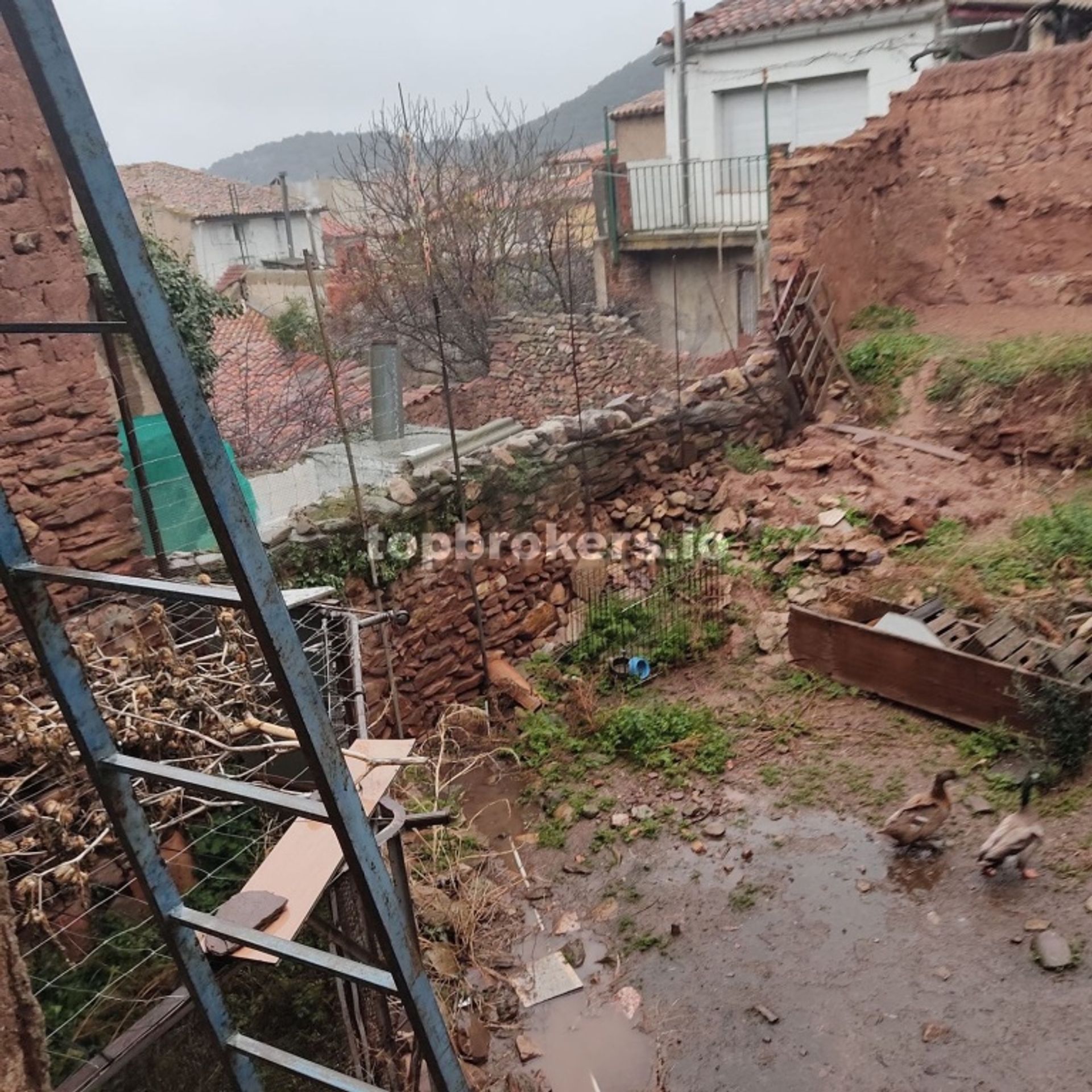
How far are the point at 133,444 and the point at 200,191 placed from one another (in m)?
21.3

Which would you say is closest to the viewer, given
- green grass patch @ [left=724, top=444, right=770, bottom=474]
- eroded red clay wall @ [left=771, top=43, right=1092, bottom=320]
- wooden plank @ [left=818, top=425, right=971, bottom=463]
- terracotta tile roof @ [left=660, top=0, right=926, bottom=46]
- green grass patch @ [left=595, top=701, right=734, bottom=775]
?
green grass patch @ [left=595, top=701, right=734, bottom=775]

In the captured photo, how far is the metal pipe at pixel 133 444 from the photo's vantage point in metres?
4.50

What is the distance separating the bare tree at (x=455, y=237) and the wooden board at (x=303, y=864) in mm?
11672

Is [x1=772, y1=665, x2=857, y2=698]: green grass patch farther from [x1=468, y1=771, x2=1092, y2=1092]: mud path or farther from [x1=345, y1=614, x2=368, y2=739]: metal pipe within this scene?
[x1=345, y1=614, x2=368, y2=739]: metal pipe

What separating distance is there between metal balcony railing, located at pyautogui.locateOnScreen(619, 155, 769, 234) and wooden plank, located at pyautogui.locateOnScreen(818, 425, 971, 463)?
22.5 ft

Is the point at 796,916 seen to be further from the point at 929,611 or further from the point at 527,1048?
the point at 929,611

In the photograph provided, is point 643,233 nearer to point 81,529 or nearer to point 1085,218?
point 1085,218

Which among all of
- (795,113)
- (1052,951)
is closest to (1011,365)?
(1052,951)

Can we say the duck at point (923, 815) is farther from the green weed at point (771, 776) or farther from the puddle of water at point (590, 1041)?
the puddle of water at point (590, 1041)

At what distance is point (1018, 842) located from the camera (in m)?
4.16

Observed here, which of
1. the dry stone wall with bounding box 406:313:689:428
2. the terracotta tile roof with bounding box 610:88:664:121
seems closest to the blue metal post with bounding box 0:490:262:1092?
the dry stone wall with bounding box 406:313:689:428

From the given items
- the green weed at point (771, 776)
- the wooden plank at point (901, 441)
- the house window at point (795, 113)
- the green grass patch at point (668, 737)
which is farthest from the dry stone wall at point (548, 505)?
the house window at point (795, 113)

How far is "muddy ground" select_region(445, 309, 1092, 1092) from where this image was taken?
3.69 meters

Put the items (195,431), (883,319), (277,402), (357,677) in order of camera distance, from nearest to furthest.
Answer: (195,431) < (357,677) < (883,319) < (277,402)
